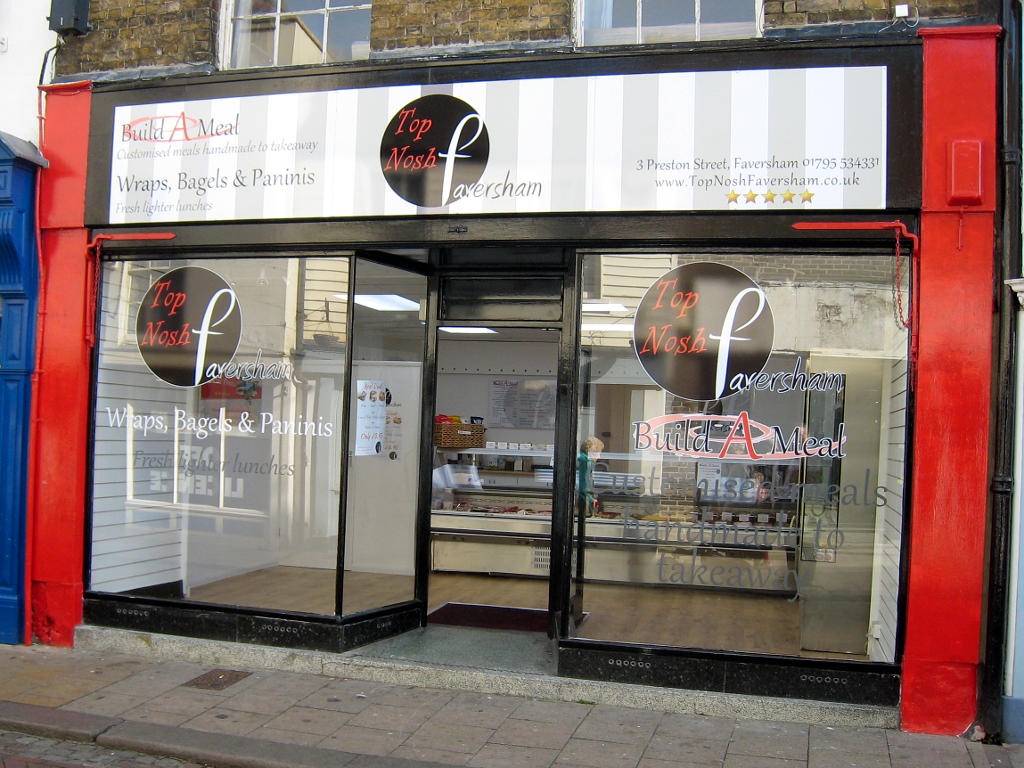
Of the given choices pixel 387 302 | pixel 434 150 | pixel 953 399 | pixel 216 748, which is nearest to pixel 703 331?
pixel 953 399

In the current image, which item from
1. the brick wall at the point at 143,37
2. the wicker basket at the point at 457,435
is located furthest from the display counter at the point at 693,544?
the brick wall at the point at 143,37

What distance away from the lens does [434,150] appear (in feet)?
20.0

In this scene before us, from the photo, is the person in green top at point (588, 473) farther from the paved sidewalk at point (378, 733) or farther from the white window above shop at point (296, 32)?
the white window above shop at point (296, 32)

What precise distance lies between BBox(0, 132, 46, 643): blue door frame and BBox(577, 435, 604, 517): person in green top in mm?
4283

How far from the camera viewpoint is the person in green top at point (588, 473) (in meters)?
5.93

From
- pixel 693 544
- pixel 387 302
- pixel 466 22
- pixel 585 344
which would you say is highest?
pixel 466 22

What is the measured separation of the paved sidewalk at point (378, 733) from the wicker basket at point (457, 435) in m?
4.22

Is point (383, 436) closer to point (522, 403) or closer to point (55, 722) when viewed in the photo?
point (55, 722)

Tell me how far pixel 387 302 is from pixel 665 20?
9.41 ft

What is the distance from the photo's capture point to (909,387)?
5348mm

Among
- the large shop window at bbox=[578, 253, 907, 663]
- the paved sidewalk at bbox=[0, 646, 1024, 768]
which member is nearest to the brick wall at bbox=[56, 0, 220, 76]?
the large shop window at bbox=[578, 253, 907, 663]

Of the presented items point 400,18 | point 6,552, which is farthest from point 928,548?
point 6,552

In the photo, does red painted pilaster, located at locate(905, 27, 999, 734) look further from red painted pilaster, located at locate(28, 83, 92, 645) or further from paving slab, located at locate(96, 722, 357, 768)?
red painted pilaster, located at locate(28, 83, 92, 645)

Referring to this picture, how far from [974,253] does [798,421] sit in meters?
1.42
